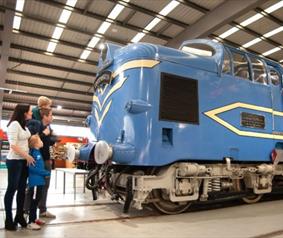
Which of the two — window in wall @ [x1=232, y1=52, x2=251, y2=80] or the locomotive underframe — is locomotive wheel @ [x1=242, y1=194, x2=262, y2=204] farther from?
window in wall @ [x1=232, y1=52, x2=251, y2=80]

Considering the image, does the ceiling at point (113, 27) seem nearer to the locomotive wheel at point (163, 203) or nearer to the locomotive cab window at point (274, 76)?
the locomotive cab window at point (274, 76)

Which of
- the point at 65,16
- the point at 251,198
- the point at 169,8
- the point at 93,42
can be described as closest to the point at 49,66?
the point at 93,42

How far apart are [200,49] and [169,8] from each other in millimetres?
3447

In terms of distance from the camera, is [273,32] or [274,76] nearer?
[274,76]

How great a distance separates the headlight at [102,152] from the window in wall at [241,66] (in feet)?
8.46

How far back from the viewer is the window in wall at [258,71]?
5.32 meters

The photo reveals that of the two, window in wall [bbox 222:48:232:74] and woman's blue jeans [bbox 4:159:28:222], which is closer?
woman's blue jeans [bbox 4:159:28:222]

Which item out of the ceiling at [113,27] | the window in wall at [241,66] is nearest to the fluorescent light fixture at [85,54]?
the ceiling at [113,27]

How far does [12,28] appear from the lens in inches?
360

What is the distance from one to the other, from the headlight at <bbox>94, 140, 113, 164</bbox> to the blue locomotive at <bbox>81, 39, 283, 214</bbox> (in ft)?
0.04

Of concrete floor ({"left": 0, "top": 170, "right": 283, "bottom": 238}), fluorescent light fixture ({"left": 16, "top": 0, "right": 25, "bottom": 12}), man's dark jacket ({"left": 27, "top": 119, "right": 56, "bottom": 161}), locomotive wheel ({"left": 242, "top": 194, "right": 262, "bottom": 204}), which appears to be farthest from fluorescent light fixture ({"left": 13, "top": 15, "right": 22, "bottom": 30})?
locomotive wheel ({"left": 242, "top": 194, "right": 262, "bottom": 204})

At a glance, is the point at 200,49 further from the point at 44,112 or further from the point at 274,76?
the point at 44,112

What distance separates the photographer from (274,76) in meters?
5.73

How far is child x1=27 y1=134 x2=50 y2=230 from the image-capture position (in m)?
3.31
